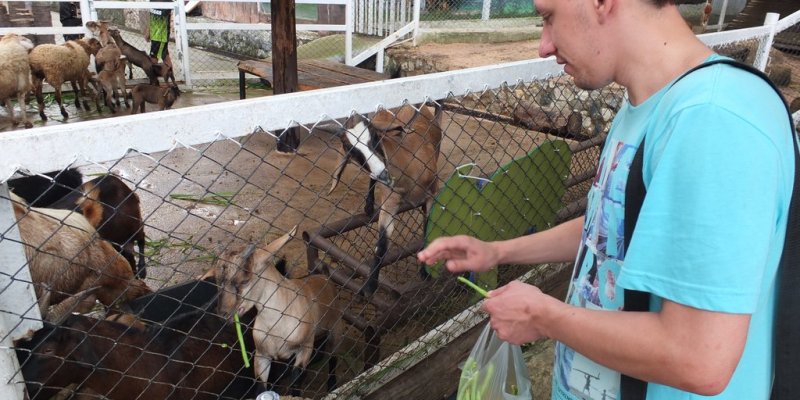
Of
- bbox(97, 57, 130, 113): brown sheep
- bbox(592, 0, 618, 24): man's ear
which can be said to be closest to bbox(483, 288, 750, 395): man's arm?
bbox(592, 0, 618, 24): man's ear

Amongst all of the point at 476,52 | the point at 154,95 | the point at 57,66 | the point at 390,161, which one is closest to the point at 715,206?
the point at 390,161

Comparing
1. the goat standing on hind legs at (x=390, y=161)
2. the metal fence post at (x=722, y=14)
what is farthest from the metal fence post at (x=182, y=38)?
the metal fence post at (x=722, y=14)

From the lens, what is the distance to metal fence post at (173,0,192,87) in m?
9.88

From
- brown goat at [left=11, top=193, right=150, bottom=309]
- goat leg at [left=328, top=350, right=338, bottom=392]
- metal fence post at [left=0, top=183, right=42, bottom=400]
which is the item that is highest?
metal fence post at [left=0, top=183, right=42, bottom=400]

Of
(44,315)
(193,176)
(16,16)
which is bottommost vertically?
(193,176)

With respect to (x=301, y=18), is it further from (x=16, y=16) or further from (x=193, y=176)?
(x=193, y=176)

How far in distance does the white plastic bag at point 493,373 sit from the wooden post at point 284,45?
4468mm

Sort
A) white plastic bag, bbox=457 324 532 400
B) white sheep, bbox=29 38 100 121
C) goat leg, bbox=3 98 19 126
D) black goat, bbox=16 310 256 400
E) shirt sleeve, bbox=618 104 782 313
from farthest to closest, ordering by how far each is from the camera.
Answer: white sheep, bbox=29 38 100 121 < goat leg, bbox=3 98 19 126 < black goat, bbox=16 310 256 400 < white plastic bag, bbox=457 324 532 400 < shirt sleeve, bbox=618 104 782 313

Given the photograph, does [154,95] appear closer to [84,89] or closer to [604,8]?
[84,89]

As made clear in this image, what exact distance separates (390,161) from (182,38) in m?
7.71

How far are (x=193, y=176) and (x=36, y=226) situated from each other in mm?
2992

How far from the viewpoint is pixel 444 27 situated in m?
10.5

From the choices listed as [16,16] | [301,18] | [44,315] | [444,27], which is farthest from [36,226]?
[301,18]

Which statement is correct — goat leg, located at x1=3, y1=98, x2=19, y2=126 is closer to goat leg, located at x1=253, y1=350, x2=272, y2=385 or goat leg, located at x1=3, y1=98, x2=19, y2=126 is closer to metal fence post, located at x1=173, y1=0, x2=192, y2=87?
metal fence post, located at x1=173, y1=0, x2=192, y2=87
